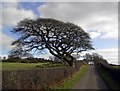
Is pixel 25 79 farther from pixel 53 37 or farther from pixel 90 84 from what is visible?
pixel 53 37

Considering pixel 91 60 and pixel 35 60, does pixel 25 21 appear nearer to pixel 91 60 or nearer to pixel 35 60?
pixel 35 60

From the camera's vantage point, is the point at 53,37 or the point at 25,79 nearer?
the point at 25,79

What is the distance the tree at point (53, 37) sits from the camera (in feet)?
190

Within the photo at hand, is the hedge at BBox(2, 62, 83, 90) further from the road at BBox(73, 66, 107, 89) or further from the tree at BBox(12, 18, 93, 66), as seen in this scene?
the tree at BBox(12, 18, 93, 66)

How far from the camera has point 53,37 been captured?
201 feet

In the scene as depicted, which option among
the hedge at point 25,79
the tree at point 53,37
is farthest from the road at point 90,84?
the tree at point 53,37

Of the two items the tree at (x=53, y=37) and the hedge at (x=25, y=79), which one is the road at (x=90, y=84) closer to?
the hedge at (x=25, y=79)

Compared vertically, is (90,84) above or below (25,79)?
below

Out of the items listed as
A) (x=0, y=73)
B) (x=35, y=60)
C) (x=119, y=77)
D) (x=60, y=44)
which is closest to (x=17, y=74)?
(x=0, y=73)

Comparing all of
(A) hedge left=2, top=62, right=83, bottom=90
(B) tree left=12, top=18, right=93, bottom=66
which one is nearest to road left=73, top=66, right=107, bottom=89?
(A) hedge left=2, top=62, right=83, bottom=90

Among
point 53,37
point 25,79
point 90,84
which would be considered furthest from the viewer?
point 53,37

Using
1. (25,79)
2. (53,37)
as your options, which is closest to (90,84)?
(25,79)

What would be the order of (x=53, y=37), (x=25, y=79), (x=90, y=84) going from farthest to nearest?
(x=53, y=37)
(x=90, y=84)
(x=25, y=79)

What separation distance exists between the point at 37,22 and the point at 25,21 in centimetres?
251
